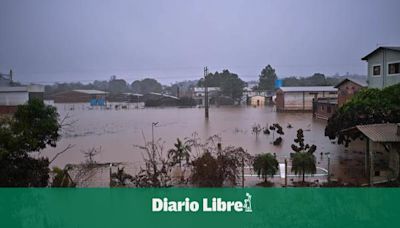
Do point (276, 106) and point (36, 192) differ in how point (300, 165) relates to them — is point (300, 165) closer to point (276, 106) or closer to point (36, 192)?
point (36, 192)

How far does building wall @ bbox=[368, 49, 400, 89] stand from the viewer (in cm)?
432

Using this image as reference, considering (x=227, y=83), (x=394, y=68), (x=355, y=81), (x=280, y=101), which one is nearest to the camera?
(x=394, y=68)

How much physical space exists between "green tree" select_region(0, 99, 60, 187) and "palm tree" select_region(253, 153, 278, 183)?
1715mm

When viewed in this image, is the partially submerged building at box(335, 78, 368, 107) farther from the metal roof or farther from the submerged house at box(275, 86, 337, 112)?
the metal roof

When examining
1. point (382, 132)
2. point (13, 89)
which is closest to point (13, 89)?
point (13, 89)

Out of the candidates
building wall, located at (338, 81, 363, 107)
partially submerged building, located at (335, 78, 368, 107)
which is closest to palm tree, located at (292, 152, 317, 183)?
partially submerged building, located at (335, 78, 368, 107)

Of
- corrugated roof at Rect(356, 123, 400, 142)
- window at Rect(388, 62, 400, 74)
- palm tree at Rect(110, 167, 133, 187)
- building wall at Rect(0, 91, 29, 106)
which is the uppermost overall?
window at Rect(388, 62, 400, 74)

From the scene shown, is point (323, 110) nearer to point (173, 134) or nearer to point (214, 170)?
point (173, 134)

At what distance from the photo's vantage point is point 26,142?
8.52ft

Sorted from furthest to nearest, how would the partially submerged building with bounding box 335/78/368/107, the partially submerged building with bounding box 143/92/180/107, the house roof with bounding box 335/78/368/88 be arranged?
the partially submerged building with bounding box 143/92/180/107, the partially submerged building with bounding box 335/78/368/107, the house roof with bounding box 335/78/368/88

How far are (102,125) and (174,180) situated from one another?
14.5ft

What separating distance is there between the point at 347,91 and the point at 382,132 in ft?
11.2

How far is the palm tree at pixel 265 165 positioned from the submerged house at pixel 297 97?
4.63m

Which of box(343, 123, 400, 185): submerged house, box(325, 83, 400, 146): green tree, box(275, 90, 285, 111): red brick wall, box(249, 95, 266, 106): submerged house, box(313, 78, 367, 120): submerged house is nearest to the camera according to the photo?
box(343, 123, 400, 185): submerged house
